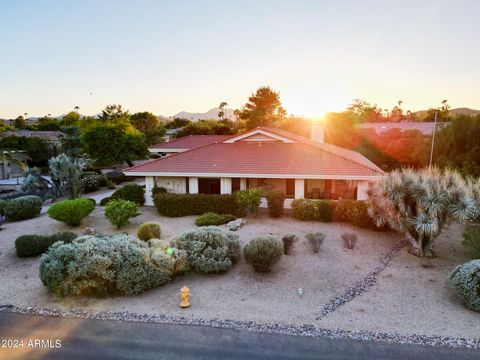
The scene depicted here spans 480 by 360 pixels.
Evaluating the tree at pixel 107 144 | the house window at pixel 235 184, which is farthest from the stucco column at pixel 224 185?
the tree at pixel 107 144

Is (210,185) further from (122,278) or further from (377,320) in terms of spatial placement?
(377,320)

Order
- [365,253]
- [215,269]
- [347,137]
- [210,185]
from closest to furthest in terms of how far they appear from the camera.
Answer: [215,269] → [365,253] → [210,185] → [347,137]

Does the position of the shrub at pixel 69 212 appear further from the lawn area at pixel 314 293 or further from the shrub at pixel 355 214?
the shrub at pixel 355 214

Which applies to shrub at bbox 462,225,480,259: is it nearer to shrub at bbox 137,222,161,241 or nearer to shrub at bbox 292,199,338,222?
shrub at bbox 292,199,338,222

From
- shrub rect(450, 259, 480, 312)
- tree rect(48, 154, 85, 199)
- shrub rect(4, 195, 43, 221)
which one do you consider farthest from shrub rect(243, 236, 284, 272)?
tree rect(48, 154, 85, 199)

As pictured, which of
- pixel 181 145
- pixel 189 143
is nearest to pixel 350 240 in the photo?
pixel 181 145

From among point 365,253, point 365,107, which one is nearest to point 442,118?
point 365,107
